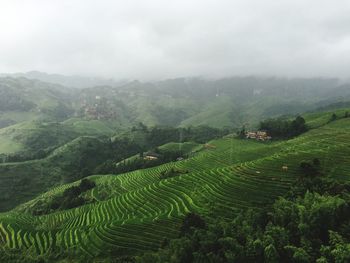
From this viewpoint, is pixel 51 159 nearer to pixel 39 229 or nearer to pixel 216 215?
pixel 39 229

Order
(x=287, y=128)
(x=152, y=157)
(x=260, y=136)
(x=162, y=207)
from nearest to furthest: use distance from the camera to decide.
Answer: (x=162, y=207) < (x=287, y=128) < (x=260, y=136) < (x=152, y=157)

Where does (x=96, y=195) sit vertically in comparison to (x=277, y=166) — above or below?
below

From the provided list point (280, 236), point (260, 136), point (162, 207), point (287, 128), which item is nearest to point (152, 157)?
point (260, 136)

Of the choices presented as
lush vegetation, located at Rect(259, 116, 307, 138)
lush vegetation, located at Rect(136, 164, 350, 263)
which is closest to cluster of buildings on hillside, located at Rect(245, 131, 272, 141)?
lush vegetation, located at Rect(259, 116, 307, 138)

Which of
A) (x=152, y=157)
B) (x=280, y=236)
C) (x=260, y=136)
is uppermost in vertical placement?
(x=280, y=236)

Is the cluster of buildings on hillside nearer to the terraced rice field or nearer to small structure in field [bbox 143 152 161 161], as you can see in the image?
small structure in field [bbox 143 152 161 161]

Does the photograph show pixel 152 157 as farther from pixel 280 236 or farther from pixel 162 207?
pixel 280 236

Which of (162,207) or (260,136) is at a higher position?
(162,207)

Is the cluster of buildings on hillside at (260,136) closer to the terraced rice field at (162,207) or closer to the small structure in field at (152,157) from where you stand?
the small structure in field at (152,157)

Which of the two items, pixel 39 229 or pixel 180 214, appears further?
pixel 39 229

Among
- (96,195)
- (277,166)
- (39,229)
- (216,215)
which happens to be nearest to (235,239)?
(216,215)

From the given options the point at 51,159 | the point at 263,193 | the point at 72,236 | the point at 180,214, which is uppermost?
the point at 263,193
